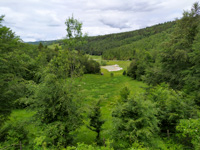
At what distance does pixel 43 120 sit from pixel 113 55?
374 ft

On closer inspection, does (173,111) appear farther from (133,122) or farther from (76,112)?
(76,112)

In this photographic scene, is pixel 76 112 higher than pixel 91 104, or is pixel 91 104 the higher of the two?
pixel 76 112

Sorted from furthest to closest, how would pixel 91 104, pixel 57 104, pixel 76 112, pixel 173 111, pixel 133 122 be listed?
pixel 91 104
pixel 173 111
pixel 76 112
pixel 57 104
pixel 133 122

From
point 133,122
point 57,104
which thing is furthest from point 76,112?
point 133,122

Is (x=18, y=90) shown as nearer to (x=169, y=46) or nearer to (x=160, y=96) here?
(x=160, y=96)

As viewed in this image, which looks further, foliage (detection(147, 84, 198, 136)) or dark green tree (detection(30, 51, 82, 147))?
foliage (detection(147, 84, 198, 136))

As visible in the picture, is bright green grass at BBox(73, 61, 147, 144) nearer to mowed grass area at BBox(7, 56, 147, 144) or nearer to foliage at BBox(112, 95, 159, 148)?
mowed grass area at BBox(7, 56, 147, 144)

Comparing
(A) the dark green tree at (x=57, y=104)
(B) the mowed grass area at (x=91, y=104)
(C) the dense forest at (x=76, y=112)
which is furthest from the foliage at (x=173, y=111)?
(A) the dark green tree at (x=57, y=104)

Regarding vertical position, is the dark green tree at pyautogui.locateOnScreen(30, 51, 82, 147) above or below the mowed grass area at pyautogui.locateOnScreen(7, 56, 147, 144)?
above

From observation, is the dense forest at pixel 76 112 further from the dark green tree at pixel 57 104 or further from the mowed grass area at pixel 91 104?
the mowed grass area at pixel 91 104

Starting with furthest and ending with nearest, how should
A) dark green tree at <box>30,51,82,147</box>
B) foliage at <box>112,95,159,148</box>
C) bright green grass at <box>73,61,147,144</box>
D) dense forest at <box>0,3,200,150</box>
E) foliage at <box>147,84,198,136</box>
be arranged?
1. bright green grass at <box>73,61,147,144</box>
2. foliage at <box>147,84,198,136</box>
3. dark green tree at <box>30,51,82,147</box>
4. dense forest at <box>0,3,200,150</box>
5. foliage at <box>112,95,159,148</box>

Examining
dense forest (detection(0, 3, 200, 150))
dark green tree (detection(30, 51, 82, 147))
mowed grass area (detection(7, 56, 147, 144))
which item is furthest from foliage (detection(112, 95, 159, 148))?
dark green tree (detection(30, 51, 82, 147))

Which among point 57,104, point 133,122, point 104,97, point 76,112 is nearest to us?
point 133,122

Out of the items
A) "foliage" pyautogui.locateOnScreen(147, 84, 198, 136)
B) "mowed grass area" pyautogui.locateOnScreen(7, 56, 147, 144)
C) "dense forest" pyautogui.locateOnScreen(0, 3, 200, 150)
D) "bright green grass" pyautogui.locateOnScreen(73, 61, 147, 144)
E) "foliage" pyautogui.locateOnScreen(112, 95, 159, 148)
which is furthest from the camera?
"bright green grass" pyautogui.locateOnScreen(73, 61, 147, 144)
